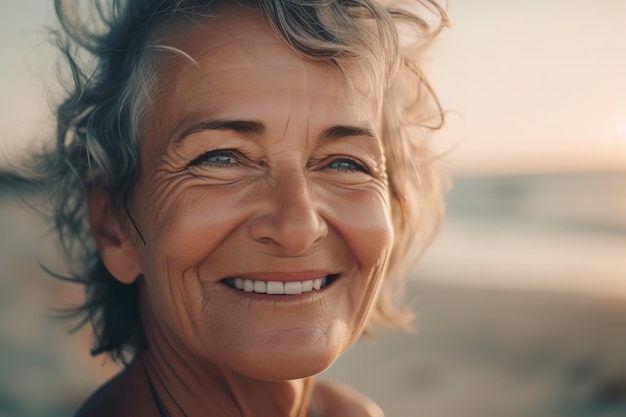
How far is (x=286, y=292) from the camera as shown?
185 cm

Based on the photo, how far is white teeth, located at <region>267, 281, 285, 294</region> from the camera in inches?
72.5

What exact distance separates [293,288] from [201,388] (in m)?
0.53

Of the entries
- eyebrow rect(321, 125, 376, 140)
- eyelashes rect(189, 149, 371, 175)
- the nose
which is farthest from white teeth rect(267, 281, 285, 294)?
eyebrow rect(321, 125, 376, 140)

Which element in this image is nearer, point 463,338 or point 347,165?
point 347,165

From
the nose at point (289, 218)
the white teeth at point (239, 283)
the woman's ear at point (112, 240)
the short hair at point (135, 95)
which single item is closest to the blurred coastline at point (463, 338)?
the short hair at point (135, 95)

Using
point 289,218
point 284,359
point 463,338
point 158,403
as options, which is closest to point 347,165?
point 289,218

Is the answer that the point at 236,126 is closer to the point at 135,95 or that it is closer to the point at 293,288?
the point at 135,95

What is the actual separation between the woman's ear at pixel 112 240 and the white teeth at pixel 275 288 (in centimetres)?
49

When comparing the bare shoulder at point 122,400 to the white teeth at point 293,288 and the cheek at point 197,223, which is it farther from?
the white teeth at point 293,288

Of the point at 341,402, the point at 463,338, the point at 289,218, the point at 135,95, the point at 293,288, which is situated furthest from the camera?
the point at 463,338

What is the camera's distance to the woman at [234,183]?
1.82m

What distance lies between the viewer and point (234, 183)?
186 cm

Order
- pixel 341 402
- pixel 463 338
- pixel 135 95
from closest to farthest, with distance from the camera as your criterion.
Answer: pixel 135 95 < pixel 341 402 < pixel 463 338

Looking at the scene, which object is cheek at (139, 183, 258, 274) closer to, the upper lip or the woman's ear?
the upper lip
